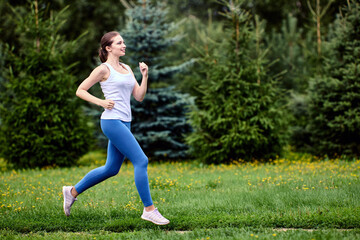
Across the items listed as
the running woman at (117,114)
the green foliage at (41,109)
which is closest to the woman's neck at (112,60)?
the running woman at (117,114)

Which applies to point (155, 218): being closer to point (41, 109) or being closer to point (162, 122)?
point (162, 122)

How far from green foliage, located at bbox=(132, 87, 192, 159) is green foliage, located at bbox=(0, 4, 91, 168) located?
1.75 m

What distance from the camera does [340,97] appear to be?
9.74 m

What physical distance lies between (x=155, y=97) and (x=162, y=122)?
2.63ft

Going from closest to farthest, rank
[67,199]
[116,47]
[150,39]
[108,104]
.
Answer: [108,104], [116,47], [67,199], [150,39]

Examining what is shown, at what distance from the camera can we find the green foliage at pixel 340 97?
9.41 metres

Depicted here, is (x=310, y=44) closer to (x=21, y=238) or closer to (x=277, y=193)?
(x=277, y=193)

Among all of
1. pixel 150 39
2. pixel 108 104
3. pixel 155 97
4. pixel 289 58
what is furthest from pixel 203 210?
pixel 289 58

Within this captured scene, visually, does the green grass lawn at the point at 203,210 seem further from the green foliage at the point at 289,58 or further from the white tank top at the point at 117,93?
the green foliage at the point at 289,58

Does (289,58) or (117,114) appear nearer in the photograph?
(117,114)

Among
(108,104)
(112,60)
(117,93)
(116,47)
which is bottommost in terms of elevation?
(108,104)

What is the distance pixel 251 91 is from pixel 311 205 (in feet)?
18.0

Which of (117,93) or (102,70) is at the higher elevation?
(102,70)

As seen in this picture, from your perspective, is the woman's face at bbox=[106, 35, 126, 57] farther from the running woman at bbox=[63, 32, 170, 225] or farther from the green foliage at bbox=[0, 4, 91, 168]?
the green foliage at bbox=[0, 4, 91, 168]
